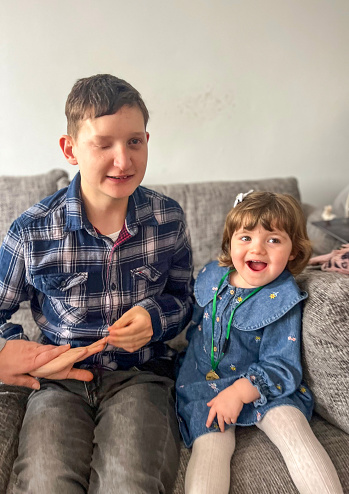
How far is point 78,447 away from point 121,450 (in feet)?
0.33

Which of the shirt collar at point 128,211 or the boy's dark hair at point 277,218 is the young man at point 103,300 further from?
the boy's dark hair at point 277,218

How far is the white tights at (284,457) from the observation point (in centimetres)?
86

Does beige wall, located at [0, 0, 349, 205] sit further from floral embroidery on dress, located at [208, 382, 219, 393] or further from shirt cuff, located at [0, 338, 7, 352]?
floral embroidery on dress, located at [208, 382, 219, 393]

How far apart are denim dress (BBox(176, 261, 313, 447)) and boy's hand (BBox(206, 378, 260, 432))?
2cm

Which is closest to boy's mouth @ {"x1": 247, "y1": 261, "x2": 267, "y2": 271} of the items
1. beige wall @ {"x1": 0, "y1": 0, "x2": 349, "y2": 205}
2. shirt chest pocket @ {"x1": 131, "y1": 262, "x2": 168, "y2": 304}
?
shirt chest pocket @ {"x1": 131, "y1": 262, "x2": 168, "y2": 304}

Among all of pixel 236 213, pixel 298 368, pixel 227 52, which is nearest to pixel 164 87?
pixel 227 52

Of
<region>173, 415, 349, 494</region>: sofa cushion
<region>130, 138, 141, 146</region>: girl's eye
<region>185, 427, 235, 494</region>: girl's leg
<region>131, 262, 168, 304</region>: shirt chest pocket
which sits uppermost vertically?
<region>130, 138, 141, 146</region>: girl's eye

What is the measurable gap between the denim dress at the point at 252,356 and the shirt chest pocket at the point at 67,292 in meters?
0.31

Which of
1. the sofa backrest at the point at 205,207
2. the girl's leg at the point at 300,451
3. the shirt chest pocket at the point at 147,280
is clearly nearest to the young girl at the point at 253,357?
the girl's leg at the point at 300,451

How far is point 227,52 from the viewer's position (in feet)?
5.90

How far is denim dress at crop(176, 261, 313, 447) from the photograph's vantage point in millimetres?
985

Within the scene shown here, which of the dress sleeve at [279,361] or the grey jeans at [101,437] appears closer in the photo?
the grey jeans at [101,437]

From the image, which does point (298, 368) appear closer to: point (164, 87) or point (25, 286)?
point (25, 286)

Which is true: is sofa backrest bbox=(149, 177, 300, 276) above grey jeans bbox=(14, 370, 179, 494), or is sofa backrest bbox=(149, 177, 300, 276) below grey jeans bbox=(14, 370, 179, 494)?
above
